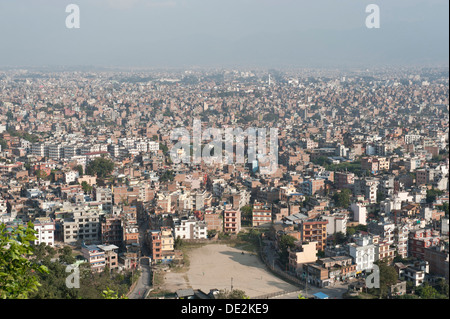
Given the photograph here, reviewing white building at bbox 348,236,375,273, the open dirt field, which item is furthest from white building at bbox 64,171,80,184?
white building at bbox 348,236,375,273

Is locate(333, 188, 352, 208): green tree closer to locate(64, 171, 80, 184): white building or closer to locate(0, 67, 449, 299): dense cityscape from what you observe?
locate(0, 67, 449, 299): dense cityscape

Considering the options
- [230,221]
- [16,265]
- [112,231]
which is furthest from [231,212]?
[16,265]

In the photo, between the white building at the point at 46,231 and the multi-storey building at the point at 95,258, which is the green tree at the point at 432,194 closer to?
the multi-storey building at the point at 95,258

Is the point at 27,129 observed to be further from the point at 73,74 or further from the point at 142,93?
the point at 73,74

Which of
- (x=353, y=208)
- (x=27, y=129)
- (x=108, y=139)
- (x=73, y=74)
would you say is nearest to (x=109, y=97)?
(x=73, y=74)

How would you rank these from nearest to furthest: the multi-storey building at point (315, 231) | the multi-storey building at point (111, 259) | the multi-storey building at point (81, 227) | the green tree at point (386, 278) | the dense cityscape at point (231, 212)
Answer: the green tree at point (386, 278) → the dense cityscape at point (231, 212) → the multi-storey building at point (111, 259) → the multi-storey building at point (315, 231) → the multi-storey building at point (81, 227)

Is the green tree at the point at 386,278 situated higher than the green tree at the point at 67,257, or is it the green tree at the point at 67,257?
the green tree at the point at 67,257

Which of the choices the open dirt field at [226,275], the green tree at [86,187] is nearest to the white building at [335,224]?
the open dirt field at [226,275]
